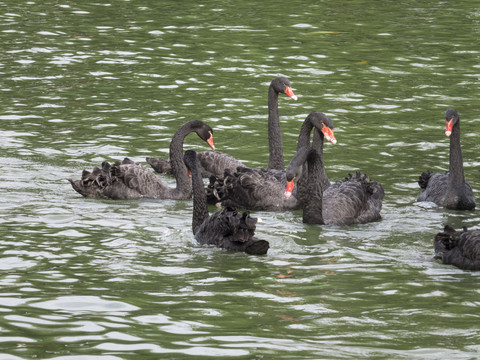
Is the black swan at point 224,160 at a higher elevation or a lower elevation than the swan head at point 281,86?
lower

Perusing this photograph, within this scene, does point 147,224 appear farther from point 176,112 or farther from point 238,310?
point 176,112

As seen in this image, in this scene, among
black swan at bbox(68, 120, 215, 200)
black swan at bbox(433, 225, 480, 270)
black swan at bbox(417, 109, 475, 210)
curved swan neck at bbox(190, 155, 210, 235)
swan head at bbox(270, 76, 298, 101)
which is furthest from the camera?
swan head at bbox(270, 76, 298, 101)

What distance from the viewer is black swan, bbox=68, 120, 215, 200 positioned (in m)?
11.3

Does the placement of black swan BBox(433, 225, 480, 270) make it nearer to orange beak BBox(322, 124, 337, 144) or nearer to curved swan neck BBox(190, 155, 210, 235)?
curved swan neck BBox(190, 155, 210, 235)

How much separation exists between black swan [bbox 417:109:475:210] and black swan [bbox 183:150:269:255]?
8.48 feet

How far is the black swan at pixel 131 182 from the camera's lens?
11.3 m

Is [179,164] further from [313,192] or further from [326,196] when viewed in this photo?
[313,192]

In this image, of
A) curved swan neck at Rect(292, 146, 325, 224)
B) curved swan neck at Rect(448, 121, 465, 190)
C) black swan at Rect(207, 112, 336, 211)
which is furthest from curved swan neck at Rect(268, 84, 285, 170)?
curved swan neck at Rect(448, 121, 465, 190)

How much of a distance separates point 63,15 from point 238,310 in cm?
1376

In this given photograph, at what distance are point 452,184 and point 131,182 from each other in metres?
3.15

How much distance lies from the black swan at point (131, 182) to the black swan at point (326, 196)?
1.33 m

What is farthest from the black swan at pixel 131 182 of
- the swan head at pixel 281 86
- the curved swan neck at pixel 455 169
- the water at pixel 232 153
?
the curved swan neck at pixel 455 169

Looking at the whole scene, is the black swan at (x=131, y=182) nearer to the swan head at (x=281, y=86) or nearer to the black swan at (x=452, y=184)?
the swan head at (x=281, y=86)

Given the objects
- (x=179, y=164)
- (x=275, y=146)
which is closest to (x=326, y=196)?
(x=275, y=146)
